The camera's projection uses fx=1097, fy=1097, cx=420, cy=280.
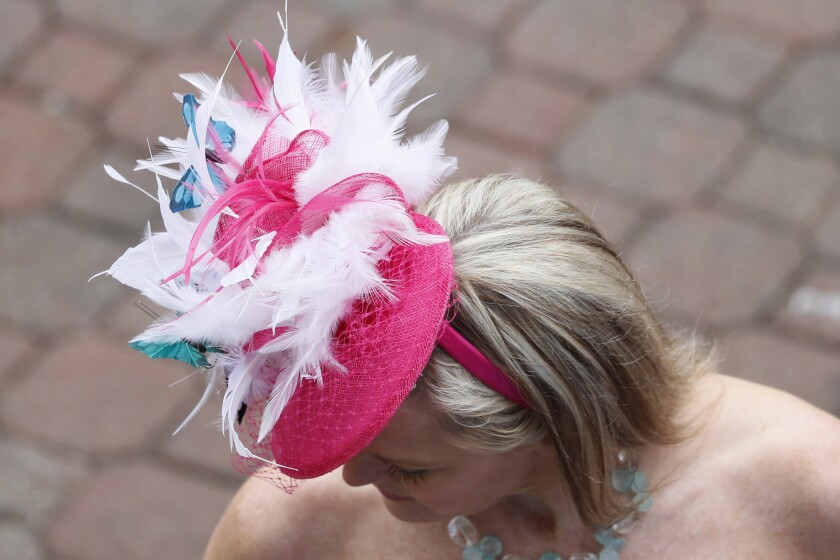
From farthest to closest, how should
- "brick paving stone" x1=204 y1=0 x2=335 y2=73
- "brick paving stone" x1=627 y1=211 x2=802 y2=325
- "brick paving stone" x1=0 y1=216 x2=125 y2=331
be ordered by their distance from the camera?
"brick paving stone" x1=204 y1=0 x2=335 y2=73
"brick paving stone" x1=0 y1=216 x2=125 y2=331
"brick paving stone" x1=627 y1=211 x2=802 y2=325

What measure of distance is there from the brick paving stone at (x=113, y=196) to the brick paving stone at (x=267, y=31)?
49cm

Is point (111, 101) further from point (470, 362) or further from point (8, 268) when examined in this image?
point (470, 362)

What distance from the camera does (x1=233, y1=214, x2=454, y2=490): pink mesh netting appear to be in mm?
1248

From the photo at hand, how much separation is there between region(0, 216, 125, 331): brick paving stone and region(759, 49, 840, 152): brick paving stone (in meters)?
2.12

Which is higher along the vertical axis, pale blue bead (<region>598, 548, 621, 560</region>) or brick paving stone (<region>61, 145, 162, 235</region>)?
pale blue bead (<region>598, 548, 621, 560</region>)

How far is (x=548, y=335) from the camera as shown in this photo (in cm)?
133

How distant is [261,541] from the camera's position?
1686 millimetres

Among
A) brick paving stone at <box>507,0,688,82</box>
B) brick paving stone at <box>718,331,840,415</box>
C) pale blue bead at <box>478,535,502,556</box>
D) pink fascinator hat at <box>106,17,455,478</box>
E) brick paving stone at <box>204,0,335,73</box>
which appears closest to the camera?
pink fascinator hat at <box>106,17,455,478</box>

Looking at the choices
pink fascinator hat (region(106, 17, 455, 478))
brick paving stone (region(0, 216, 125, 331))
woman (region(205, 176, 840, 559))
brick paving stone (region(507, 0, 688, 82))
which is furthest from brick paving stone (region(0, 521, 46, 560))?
brick paving stone (region(507, 0, 688, 82))

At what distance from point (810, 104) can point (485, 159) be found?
3.50 feet

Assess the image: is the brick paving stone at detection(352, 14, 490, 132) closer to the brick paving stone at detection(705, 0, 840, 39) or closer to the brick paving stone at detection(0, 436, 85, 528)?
the brick paving stone at detection(705, 0, 840, 39)

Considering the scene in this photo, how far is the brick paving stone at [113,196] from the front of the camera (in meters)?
3.45

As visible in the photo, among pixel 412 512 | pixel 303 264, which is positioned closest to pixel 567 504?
pixel 412 512

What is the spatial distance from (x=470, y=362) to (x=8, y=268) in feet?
7.97
